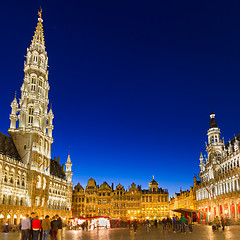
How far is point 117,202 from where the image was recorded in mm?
104812

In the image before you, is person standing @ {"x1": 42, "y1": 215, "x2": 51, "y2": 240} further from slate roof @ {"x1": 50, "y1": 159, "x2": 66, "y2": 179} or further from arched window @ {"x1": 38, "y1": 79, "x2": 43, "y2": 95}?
slate roof @ {"x1": 50, "y1": 159, "x2": 66, "y2": 179}

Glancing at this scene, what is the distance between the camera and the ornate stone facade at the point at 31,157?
180 ft

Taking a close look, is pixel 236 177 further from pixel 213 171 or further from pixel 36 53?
pixel 36 53

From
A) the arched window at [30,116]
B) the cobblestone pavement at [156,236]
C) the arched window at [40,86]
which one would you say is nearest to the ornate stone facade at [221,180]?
the cobblestone pavement at [156,236]

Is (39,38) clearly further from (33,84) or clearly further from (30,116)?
(30,116)

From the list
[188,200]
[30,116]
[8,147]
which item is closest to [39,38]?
[30,116]

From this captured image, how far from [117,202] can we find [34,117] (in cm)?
5254

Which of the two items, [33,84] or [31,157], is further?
[33,84]

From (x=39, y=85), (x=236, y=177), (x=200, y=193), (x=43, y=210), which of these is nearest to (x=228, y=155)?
(x=236, y=177)

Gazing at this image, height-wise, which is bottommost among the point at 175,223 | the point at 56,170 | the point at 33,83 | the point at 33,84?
the point at 175,223

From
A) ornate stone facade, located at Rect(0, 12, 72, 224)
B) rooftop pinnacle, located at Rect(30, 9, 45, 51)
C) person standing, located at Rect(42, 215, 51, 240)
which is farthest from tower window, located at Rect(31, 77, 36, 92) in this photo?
person standing, located at Rect(42, 215, 51, 240)

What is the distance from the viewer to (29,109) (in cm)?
7062

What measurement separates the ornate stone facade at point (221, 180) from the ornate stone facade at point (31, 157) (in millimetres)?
39942

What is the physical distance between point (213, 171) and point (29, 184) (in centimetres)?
4673
